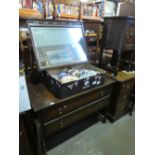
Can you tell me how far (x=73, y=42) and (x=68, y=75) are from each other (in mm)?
458

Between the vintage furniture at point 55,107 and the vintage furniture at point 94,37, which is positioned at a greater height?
the vintage furniture at point 94,37

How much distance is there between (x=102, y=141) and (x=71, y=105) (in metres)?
0.75

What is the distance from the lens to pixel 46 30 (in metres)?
1.39

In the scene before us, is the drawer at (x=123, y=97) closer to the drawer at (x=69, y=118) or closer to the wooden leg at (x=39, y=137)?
the drawer at (x=69, y=118)

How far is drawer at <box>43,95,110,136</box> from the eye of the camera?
132cm

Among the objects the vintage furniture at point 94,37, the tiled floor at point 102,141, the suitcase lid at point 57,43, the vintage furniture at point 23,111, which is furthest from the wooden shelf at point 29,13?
the tiled floor at point 102,141

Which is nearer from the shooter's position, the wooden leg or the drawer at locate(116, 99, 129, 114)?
the wooden leg

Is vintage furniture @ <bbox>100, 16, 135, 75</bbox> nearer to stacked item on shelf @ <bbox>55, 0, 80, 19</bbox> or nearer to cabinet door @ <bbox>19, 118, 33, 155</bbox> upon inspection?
stacked item on shelf @ <bbox>55, 0, 80, 19</bbox>

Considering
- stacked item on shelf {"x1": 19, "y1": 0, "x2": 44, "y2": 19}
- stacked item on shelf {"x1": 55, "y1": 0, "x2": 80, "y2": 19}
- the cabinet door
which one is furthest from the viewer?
stacked item on shelf {"x1": 55, "y1": 0, "x2": 80, "y2": 19}

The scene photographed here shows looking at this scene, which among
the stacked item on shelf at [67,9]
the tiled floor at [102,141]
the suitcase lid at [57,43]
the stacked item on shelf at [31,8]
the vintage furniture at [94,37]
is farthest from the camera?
the vintage furniture at [94,37]

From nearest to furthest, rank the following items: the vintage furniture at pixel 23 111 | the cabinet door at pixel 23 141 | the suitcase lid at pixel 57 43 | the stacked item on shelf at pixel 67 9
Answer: the vintage furniture at pixel 23 111 < the cabinet door at pixel 23 141 < the suitcase lid at pixel 57 43 < the stacked item on shelf at pixel 67 9

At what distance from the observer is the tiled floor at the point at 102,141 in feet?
5.17

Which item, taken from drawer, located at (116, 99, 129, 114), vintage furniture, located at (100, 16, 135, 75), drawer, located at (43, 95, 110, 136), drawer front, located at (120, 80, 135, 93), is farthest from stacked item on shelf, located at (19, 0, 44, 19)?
drawer, located at (116, 99, 129, 114)
